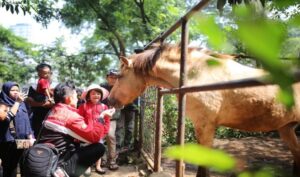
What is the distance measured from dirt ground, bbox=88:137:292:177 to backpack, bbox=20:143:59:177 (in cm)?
176

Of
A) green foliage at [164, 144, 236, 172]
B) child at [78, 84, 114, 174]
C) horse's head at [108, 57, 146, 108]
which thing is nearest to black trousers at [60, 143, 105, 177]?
child at [78, 84, 114, 174]

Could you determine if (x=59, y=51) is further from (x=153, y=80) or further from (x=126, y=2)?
(x=153, y=80)

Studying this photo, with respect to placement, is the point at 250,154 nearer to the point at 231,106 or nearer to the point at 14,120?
the point at 231,106

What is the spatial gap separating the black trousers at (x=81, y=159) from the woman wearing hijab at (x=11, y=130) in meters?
1.00

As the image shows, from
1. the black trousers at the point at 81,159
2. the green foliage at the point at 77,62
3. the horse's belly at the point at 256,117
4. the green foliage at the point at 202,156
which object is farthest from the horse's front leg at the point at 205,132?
the green foliage at the point at 77,62

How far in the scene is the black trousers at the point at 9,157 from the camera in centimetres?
403

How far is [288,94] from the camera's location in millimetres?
325

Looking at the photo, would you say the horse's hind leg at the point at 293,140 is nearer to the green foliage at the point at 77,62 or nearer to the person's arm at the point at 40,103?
the person's arm at the point at 40,103

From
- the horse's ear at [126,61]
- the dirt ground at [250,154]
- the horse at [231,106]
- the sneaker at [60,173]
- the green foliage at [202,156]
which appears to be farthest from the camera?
the dirt ground at [250,154]

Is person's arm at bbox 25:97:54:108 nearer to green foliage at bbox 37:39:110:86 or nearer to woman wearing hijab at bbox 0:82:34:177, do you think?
woman wearing hijab at bbox 0:82:34:177

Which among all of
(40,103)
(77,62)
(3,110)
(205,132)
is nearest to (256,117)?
(205,132)

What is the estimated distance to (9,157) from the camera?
4070 millimetres

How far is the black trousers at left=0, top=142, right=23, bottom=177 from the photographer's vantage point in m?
4.03

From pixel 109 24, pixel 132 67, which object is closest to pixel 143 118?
pixel 132 67
